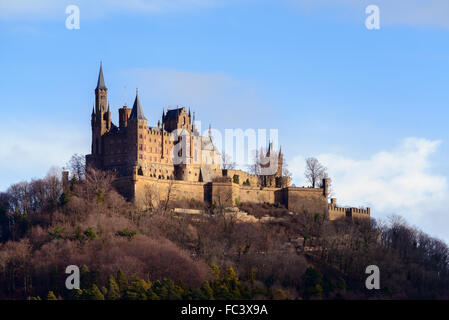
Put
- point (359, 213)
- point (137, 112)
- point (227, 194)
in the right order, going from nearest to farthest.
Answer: point (227, 194), point (137, 112), point (359, 213)

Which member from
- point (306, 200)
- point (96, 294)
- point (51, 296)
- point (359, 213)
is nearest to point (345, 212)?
point (359, 213)

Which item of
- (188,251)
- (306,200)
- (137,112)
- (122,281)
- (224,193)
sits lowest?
(122,281)

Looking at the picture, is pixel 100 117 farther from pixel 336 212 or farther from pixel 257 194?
pixel 336 212

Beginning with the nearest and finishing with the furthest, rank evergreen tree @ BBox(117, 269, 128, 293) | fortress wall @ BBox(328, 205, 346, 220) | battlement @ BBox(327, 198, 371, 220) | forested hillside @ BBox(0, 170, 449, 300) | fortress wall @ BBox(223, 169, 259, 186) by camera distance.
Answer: evergreen tree @ BBox(117, 269, 128, 293) → forested hillside @ BBox(0, 170, 449, 300) → fortress wall @ BBox(328, 205, 346, 220) → battlement @ BBox(327, 198, 371, 220) → fortress wall @ BBox(223, 169, 259, 186)

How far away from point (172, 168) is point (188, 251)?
18.4 meters

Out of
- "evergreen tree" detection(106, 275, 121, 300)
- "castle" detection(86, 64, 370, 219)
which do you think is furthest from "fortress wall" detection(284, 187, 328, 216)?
"evergreen tree" detection(106, 275, 121, 300)

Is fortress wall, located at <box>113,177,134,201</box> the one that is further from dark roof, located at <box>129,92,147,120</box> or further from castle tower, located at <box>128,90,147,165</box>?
dark roof, located at <box>129,92,147,120</box>

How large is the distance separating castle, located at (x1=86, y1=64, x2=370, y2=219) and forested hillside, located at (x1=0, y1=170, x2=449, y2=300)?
182 cm

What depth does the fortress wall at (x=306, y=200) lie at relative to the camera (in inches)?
4712

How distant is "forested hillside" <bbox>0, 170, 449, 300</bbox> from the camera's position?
306 ft

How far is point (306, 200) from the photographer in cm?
11994

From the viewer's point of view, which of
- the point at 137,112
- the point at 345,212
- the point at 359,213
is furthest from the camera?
the point at 359,213
